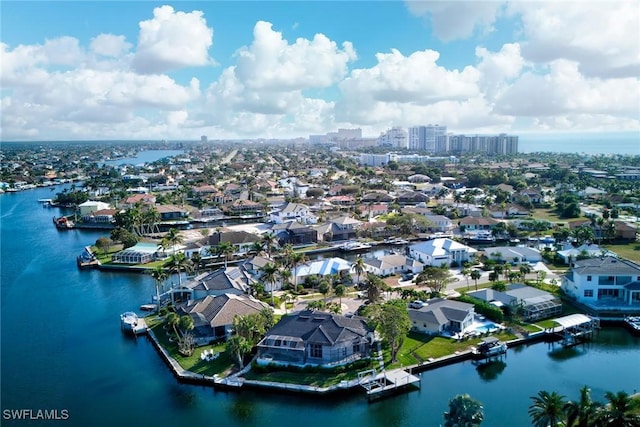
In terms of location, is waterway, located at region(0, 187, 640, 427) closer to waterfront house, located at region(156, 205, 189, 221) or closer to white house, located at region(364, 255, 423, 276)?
white house, located at region(364, 255, 423, 276)

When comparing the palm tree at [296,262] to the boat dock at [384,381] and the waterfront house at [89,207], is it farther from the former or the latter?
the waterfront house at [89,207]

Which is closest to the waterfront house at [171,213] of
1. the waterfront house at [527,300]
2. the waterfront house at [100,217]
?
the waterfront house at [100,217]

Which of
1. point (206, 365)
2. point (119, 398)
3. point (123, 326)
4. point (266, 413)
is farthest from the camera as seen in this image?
point (123, 326)

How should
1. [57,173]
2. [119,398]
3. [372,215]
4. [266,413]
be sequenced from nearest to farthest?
[266,413] → [119,398] → [372,215] → [57,173]

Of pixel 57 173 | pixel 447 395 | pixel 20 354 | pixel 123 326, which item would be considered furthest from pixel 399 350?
pixel 57 173

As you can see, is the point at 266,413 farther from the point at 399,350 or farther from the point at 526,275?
the point at 526,275

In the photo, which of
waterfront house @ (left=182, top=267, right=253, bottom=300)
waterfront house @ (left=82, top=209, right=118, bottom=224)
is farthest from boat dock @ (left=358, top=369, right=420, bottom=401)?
waterfront house @ (left=82, top=209, right=118, bottom=224)

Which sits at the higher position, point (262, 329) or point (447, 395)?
point (262, 329)
